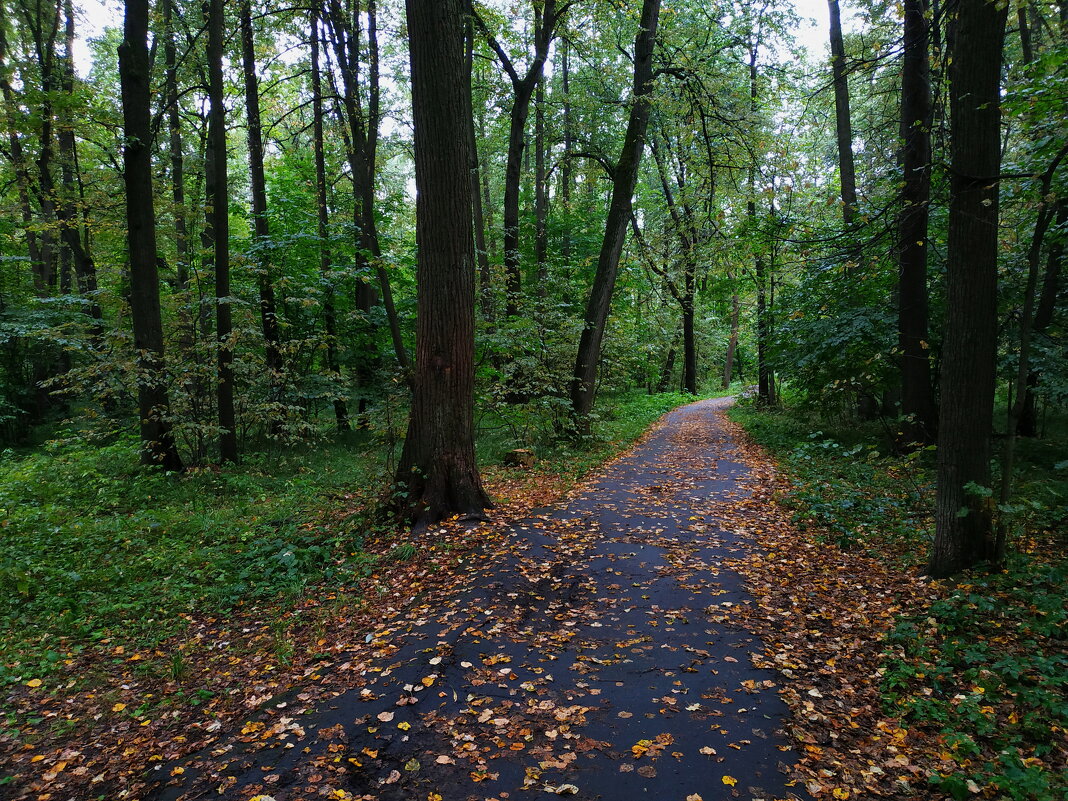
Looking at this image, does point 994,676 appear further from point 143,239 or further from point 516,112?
point 516,112

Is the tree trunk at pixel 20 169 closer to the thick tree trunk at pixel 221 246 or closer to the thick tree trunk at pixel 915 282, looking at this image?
the thick tree trunk at pixel 221 246

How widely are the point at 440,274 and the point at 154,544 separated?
4820 mm

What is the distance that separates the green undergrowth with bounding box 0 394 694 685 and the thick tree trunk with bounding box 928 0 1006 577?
17.5 feet

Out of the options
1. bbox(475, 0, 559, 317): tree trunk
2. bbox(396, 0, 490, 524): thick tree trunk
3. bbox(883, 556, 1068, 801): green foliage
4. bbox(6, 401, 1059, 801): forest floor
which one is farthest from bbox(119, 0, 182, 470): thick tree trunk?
bbox(883, 556, 1068, 801): green foliage

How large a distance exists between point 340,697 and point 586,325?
31.4 feet

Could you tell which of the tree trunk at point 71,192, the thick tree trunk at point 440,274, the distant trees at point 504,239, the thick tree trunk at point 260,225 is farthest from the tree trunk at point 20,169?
the thick tree trunk at point 440,274

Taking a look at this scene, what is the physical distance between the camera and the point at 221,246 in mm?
10109

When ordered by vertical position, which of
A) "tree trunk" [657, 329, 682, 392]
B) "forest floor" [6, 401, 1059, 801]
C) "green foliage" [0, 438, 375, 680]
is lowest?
"forest floor" [6, 401, 1059, 801]

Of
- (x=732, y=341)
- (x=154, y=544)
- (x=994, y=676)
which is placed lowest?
(x=994, y=676)

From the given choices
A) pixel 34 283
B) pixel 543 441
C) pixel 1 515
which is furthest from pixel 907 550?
pixel 34 283

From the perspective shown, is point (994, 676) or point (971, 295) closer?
point (994, 676)

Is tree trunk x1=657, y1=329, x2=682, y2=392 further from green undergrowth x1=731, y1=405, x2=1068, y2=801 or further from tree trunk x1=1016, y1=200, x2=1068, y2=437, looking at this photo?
green undergrowth x1=731, y1=405, x2=1068, y2=801

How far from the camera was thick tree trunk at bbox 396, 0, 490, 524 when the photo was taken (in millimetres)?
6391

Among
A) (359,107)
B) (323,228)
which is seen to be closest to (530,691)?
(359,107)
